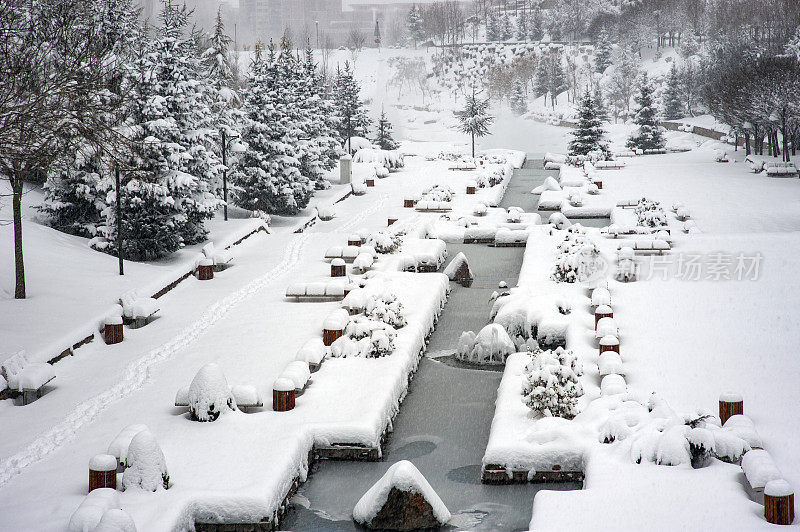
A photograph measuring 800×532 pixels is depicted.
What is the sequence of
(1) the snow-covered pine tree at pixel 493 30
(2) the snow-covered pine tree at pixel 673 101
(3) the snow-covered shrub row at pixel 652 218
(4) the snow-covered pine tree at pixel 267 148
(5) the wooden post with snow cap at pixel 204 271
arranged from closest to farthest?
(5) the wooden post with snow cap at pixel 204 271 → (3) the snow-covered shrub row at pixel 652 218 → (4) the snow-covered pine tree at pixel 267 148 → (2) the snow-covered pine tree at pixel 673 101 → (1) the snow-covered pine tree at pixel 493 30

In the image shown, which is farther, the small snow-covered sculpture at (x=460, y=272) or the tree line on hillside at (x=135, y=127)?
the small snow-covered sculpture at (x=460, y=272)

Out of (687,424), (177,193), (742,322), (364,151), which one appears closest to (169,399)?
(687,424)

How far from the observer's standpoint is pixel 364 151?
56094mm

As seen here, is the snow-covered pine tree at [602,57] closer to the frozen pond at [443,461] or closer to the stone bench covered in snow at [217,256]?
the stone bench covered in snow at [217,256]

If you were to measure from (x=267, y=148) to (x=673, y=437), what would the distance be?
88.1 feet

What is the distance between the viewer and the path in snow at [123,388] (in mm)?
12094

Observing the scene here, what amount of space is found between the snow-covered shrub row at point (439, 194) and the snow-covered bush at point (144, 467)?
96.5ft

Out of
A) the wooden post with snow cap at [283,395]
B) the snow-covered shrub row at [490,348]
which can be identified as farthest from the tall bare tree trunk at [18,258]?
the snow-covered shrub row at [490,348]

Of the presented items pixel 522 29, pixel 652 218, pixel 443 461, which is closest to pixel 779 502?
pixel 443 461

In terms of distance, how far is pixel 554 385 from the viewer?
1312 centimetres

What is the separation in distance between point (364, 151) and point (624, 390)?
1728 inches

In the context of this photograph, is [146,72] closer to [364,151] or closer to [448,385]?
[448,385]

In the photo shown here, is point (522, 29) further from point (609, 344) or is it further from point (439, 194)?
point (609, 344)

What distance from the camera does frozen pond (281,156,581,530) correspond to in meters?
11.2
